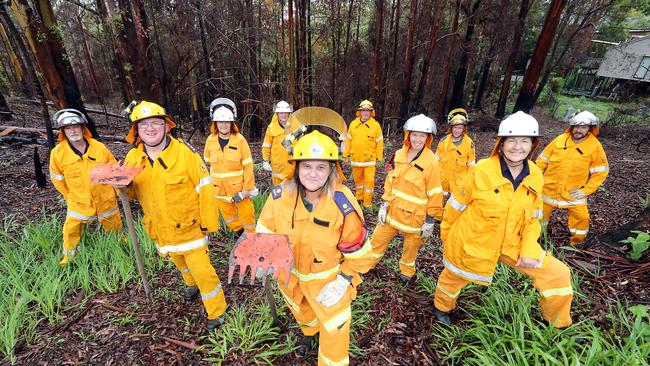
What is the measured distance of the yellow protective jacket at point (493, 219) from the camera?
2.50 metres

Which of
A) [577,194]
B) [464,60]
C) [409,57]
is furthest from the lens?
[464,60]

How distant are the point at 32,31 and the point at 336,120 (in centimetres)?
523

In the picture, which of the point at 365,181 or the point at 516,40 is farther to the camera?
the point at 516,40

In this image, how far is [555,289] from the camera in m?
2.45

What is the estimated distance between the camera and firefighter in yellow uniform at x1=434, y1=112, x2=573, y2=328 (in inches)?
96.3

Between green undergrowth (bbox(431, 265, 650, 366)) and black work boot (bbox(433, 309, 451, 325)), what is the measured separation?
2.2 inches

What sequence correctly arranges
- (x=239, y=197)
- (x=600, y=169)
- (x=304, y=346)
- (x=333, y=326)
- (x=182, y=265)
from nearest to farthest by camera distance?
(x=333, y=326) → (x=304, y=346) → (x=182, y=265) → (x=600, y=169) → (x=239, y=197)

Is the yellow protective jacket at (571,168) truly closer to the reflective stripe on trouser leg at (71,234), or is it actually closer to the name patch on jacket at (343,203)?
the name patch on jacket at (343,203)

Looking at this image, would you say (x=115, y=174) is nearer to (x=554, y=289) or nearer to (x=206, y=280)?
(x=206, y=280)

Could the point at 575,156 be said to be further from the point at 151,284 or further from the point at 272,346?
the point at 151,284

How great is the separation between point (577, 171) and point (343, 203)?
4271mm

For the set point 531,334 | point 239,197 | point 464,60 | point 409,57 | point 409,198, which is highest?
point 464,60

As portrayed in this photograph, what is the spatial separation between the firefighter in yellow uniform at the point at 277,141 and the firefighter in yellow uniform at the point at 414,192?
2531mm

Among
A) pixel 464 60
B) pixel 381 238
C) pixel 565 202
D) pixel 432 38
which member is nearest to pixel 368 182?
pixel 381 238
